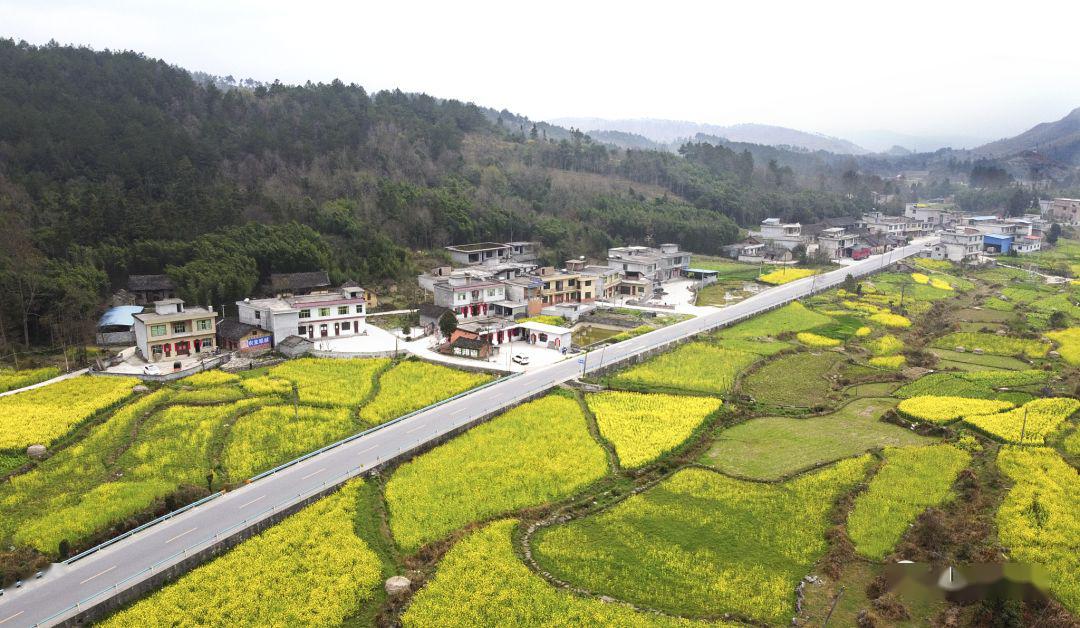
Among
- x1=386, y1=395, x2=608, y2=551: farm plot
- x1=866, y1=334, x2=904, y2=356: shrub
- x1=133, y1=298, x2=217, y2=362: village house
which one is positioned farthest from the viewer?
x1=866, y1=334, x2=904, y2=356: shrub

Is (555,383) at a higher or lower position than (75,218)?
lower

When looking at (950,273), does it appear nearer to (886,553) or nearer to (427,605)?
(886,553)

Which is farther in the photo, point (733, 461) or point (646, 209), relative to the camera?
point (646, 209)

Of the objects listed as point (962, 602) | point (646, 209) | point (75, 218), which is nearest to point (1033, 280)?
point (646, 209)

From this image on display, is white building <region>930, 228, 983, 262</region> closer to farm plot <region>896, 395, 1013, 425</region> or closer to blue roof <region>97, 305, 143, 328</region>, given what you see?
farm plot <region>896, 395, 1013, 425</region>

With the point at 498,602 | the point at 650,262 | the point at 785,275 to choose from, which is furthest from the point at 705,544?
the point at 785,275

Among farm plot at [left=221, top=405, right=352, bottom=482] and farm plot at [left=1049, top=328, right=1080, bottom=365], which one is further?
farm plot at [left=1049, top=328, right=1080, bottom=365]

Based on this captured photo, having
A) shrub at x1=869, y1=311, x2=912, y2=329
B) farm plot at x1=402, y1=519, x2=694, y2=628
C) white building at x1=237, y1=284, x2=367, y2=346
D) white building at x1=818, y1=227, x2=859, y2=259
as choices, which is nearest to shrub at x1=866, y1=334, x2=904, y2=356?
shrub at x1=869, y1=311, x2=912, y2=329

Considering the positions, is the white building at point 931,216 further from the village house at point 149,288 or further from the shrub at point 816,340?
the village house at point 149,288
